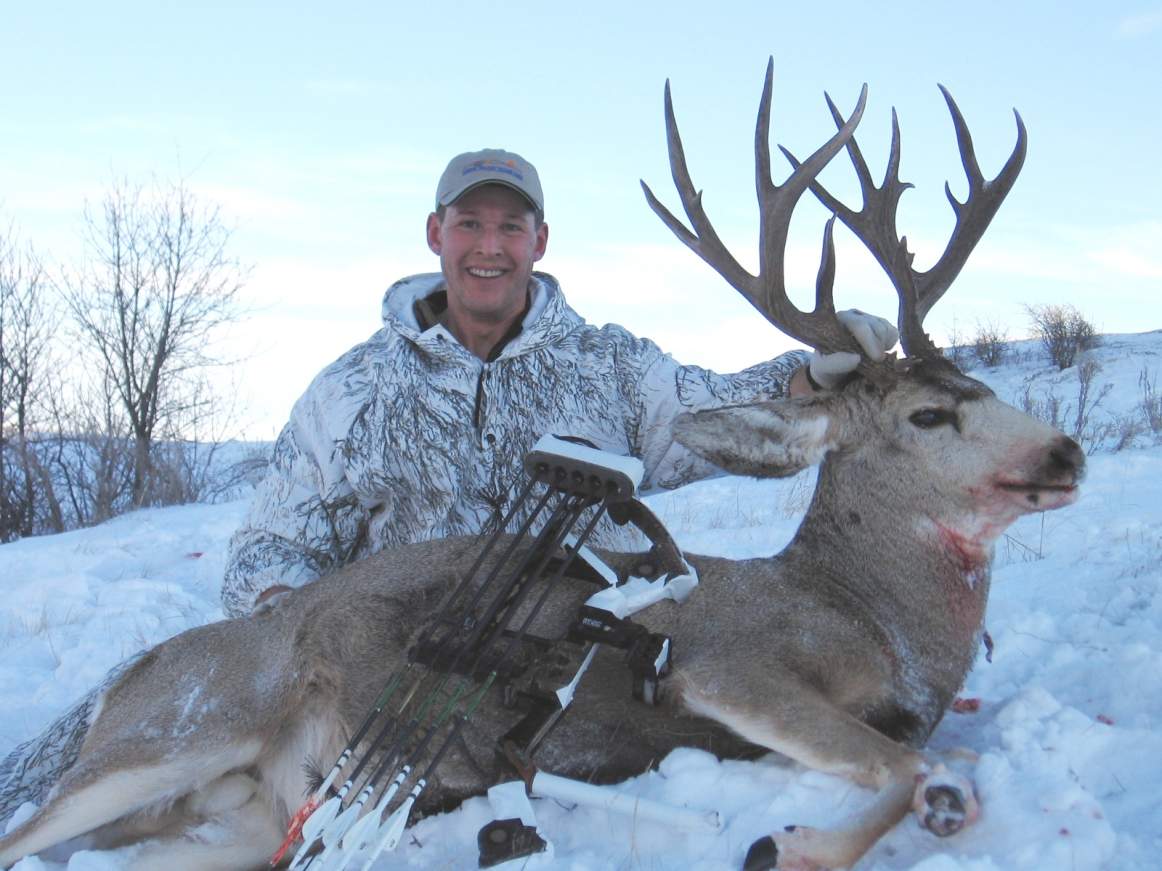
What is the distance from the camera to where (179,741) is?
11.3 feet

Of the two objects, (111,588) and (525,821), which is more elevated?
(525,821)

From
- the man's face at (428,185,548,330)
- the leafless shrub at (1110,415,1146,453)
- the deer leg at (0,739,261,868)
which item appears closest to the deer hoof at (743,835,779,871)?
the deer leg at (0,739,261,868)

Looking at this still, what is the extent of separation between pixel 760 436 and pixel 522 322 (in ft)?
5.00

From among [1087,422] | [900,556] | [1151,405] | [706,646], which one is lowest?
[1087,422]

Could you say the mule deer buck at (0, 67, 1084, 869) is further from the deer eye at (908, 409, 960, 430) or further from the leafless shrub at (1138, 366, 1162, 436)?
the leafless shrub at (1138, 366, 1162, 436)

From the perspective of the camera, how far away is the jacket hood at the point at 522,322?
15.1ft

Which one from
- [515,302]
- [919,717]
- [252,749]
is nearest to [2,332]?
[515,302]

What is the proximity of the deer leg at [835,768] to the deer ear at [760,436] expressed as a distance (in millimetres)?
807

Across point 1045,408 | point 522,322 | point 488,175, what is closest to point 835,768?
point 522,322

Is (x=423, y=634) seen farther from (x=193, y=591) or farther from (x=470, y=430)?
(x=193, y=591)

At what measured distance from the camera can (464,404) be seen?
4590 millimetres

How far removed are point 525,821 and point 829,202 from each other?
92.9 inches

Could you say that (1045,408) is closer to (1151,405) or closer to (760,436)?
(1151,405)

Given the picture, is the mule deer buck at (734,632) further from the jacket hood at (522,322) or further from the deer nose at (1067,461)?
the jacket hood at (522,322)
